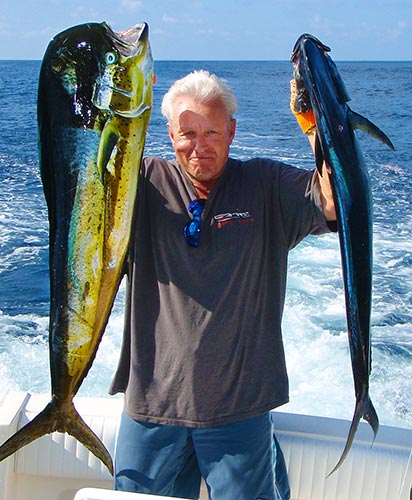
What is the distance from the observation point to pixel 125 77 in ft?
4.91

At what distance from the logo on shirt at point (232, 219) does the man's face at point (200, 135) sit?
133mm

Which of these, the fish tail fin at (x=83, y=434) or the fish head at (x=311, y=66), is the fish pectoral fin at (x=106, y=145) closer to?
Answer: the fish head at (x=311, y=66)

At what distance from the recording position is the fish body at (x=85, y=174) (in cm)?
150

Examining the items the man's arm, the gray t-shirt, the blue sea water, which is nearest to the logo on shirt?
the gray t-shirt

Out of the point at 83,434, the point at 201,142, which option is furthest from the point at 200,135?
the point at 83,434

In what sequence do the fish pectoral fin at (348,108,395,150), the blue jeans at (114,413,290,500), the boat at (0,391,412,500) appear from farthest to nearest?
the boat at (0,391,412,500) → the blue jeans at (114,413,290,500) → the fish pectoral fin at (348,108,395,150)

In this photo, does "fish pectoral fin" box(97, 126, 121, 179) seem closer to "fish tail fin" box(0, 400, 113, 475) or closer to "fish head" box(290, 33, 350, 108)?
"fish head" box(290, 33, 350, 108)

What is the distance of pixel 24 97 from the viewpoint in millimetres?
22766

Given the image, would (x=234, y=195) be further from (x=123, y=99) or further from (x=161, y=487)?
(x=161, y=487)

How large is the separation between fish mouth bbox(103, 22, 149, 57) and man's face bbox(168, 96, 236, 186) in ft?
1.41

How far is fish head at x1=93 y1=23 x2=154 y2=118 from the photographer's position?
1.49 metres

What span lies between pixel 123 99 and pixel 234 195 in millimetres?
607

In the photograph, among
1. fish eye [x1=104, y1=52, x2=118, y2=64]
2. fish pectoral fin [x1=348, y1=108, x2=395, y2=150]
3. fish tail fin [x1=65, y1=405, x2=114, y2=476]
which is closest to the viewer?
fish eye [x1=104, y1=52, x2=118, y2=64]

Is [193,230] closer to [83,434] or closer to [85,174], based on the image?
[85,174]
